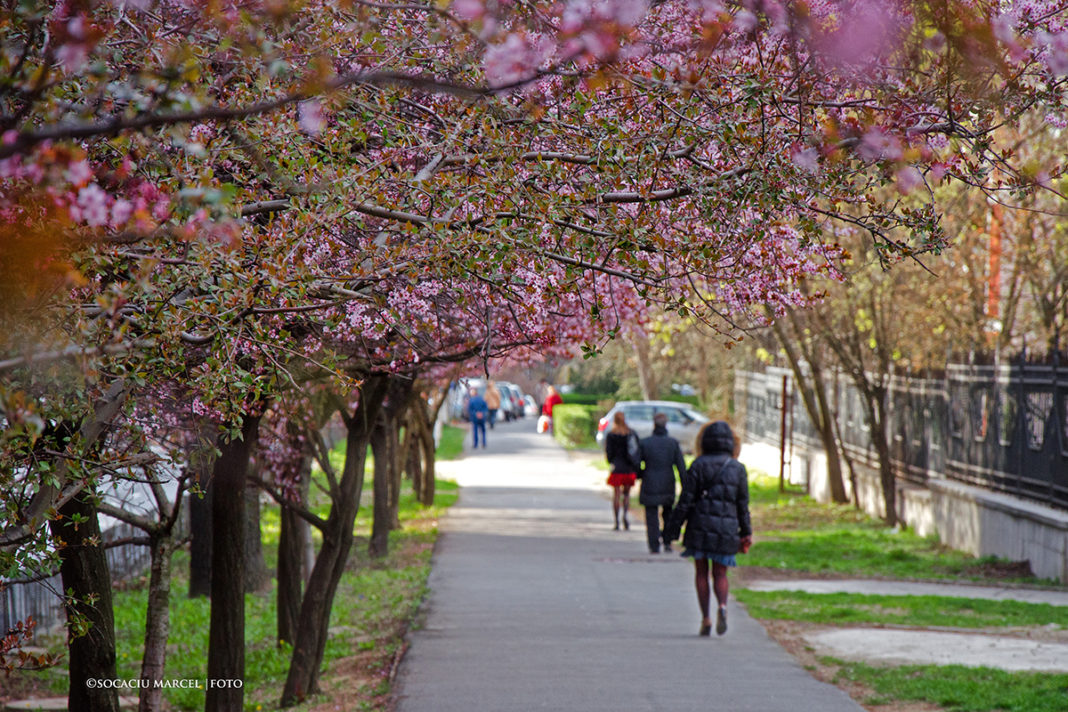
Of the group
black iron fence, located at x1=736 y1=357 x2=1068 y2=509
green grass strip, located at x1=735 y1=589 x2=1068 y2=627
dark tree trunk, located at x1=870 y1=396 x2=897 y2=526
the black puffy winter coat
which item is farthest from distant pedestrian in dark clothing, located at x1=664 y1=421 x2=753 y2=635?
dark tree trunk, located at x1=870 y1=396 x2=897 y2=526

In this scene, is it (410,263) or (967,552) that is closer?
(410,263)

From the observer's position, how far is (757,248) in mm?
6074

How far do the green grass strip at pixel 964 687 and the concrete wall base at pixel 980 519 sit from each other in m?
4.53

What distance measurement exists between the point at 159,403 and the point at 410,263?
2.41 m

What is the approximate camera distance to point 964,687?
8.47 metres

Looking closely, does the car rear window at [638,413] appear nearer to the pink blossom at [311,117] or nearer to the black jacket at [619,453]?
the black jacket at [619,453]

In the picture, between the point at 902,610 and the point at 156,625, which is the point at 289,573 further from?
the point at 902,610

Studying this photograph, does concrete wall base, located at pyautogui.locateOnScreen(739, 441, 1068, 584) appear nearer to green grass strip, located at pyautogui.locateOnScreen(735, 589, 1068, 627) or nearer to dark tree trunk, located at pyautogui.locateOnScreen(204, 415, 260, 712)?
green grass strip, located at pyautogui.locateOnScreen(735, 589, 1068, 627)

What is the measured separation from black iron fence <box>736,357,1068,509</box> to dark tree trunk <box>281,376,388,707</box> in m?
7.71

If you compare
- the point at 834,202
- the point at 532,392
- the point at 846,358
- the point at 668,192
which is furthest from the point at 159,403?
the point at 532,392

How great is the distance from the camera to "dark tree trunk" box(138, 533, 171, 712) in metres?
6.89

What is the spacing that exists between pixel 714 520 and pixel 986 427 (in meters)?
7.07

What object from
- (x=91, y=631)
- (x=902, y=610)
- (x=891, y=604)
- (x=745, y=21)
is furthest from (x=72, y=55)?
(x=891, y=604)

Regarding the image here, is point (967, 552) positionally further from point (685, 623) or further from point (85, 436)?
point (85, 436)
